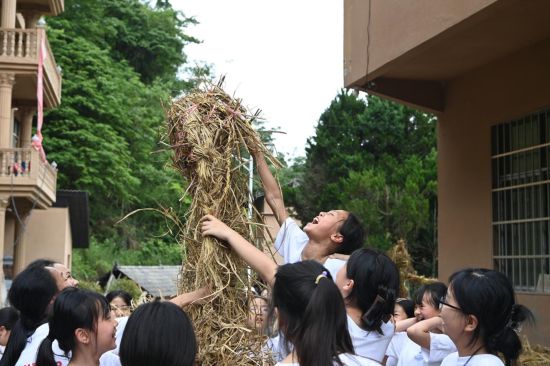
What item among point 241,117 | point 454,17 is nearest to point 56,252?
point 454,17

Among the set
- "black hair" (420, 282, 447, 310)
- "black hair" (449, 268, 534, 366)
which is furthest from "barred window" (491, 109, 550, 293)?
"black hair" (449, 268, 534, 366)

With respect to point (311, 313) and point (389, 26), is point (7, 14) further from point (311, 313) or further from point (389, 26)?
point (311, 313)

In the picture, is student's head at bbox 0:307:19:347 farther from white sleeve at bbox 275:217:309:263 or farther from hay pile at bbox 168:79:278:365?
white sleeve at bbox 275:217:309:263

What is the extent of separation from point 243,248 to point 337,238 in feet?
1.88

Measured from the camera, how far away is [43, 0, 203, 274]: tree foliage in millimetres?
25656

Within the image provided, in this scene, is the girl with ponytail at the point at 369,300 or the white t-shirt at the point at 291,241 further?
the white t-shirt at the point at 291,241

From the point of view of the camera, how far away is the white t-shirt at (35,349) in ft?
11.0

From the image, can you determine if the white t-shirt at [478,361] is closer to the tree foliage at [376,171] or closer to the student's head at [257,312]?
the student's head at [257,312]

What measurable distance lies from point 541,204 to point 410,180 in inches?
688

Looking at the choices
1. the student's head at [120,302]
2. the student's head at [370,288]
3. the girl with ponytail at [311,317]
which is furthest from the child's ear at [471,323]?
the student's head at [120,302]

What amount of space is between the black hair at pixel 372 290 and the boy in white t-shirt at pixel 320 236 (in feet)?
1.63

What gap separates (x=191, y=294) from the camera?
11.8 ft

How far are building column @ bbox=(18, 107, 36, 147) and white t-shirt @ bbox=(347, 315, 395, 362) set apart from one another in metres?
19.9

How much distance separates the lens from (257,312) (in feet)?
12.4
